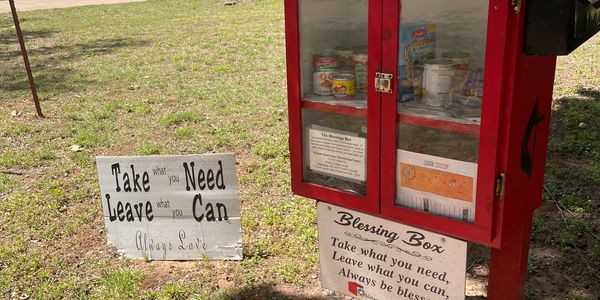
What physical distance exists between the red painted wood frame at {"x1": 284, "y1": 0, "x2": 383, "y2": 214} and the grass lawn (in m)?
0.79


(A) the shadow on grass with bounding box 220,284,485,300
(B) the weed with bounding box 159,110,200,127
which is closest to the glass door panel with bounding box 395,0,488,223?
(A) the shadow on grass with bounding box 220,284,485,300

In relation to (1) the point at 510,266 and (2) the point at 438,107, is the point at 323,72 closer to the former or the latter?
(2) the point at 438,107

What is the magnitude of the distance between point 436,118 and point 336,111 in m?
0.41

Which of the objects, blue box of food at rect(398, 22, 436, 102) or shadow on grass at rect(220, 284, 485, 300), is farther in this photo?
shadow on grass at rect(220, 284, 485, 300)

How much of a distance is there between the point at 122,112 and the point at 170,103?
0.50 metres

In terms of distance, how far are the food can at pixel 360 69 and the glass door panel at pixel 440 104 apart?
0.20 metres

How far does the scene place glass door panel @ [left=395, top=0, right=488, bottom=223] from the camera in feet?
6.07

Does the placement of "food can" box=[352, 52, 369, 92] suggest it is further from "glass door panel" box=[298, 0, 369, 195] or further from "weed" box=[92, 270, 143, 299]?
"weed" box=[92, 270, 143, 299]

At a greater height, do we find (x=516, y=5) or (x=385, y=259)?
(x=516, y=5)

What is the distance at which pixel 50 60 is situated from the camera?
8.53 meters

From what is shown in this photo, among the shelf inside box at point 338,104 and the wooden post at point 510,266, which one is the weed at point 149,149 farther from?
the wooden post at point 510,266

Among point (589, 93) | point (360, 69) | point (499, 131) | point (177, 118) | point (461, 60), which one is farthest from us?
point (589, 93)

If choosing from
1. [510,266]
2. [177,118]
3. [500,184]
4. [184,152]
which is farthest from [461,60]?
[177,118]

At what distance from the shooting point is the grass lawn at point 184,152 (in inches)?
117
